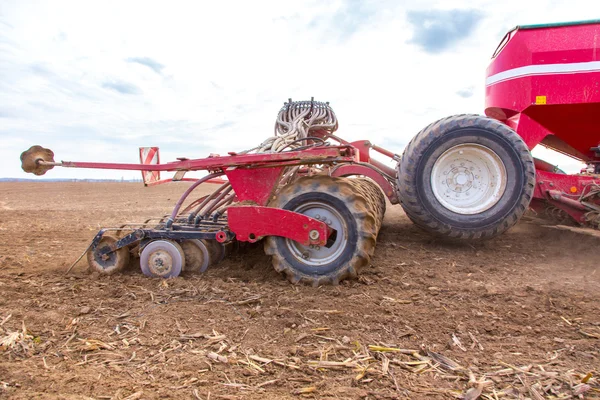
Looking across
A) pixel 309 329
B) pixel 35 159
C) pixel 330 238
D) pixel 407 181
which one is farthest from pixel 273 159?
pixel 35 159

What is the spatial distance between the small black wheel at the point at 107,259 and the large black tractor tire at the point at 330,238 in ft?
4.89

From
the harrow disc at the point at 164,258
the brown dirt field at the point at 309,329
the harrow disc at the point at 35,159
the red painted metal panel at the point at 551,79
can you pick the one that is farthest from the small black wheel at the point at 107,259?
the red painted metal panel at the point at 551,79

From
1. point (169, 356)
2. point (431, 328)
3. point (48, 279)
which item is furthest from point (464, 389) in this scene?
point (48, 279)

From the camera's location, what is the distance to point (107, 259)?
4125mm

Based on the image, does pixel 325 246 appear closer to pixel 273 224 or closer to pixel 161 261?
pixel 273 224

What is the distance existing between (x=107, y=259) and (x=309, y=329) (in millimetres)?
2346

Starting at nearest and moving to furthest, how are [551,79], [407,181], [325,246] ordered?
[325,246]
[407,181]
[551,79]

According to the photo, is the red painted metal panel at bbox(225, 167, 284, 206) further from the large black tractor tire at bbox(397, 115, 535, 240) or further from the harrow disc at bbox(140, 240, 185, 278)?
the large black tractor tire at bbox(397, 115, 535, 240)

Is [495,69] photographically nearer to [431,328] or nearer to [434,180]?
[434,180]

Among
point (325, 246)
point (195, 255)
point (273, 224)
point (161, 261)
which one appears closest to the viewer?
point (273, 224)

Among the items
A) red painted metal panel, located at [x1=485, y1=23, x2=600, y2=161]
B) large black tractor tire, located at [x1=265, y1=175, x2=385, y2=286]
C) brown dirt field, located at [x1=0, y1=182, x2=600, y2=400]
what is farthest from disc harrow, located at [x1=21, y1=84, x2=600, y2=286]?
red painted metal panel, located at [x1=485, y1=23, x2=600, y2=161]

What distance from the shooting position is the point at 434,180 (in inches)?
175

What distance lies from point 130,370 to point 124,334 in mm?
517

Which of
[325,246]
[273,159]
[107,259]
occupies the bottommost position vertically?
[107,259]
